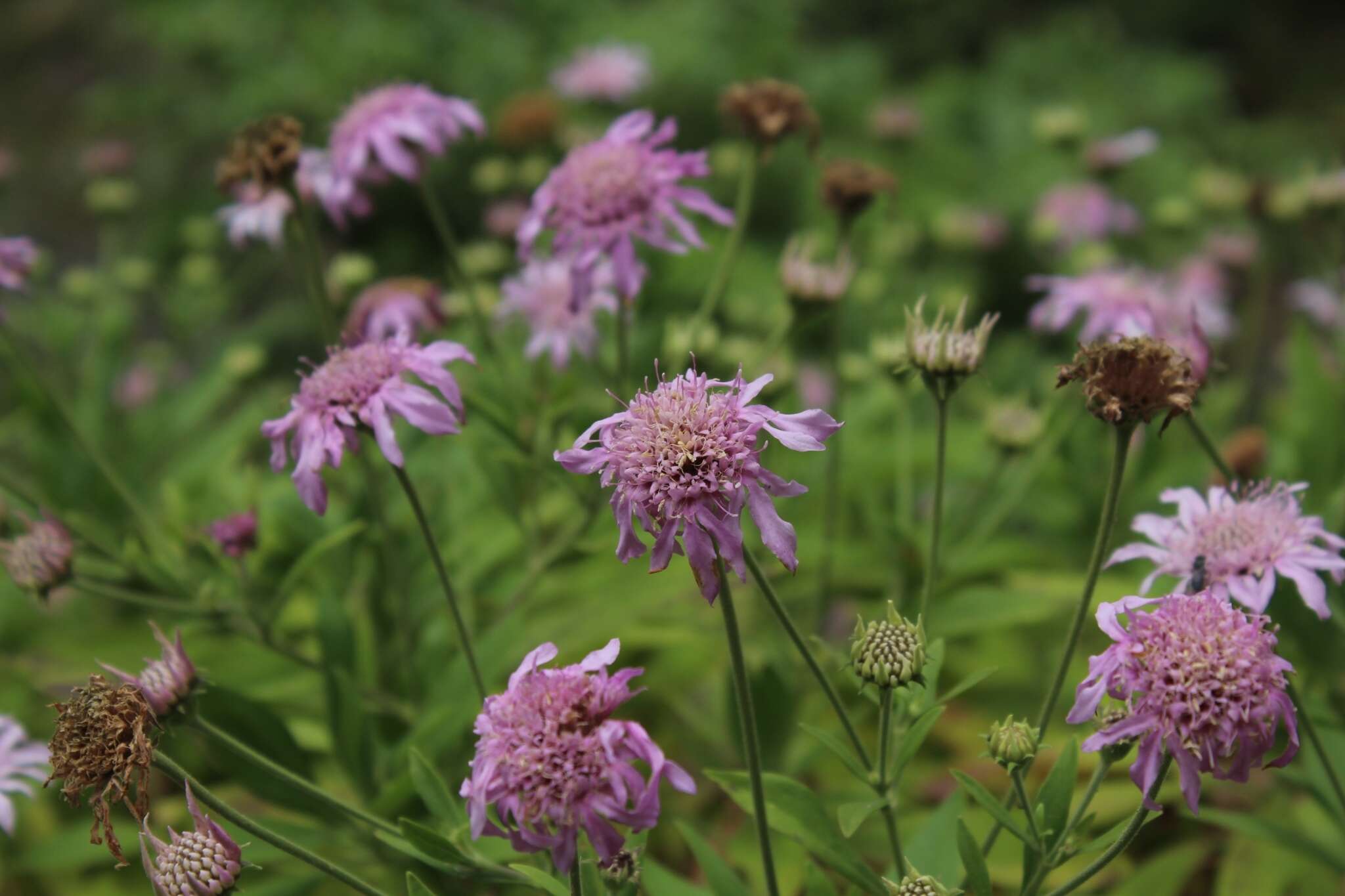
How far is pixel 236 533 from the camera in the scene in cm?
182

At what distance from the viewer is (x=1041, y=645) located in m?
2.46

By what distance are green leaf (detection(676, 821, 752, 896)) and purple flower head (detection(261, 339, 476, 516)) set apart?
0.61m

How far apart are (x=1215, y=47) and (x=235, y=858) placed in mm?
7811

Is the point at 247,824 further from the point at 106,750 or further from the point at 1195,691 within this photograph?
the point at 1195,691

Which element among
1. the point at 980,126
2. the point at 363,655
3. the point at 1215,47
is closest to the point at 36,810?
the point at 363,655

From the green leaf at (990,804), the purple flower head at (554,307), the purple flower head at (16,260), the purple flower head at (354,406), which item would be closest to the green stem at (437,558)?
the purple flower head at (354,406)

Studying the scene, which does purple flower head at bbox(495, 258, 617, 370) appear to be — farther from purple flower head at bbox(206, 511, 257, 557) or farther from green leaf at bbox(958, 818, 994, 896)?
green leaf at bbox(958, 818, 994, 896)

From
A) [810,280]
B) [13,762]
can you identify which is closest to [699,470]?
[810,280]

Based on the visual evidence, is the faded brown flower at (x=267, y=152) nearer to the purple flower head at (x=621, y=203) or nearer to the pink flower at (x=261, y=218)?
the pink flower at (x=261, y=218)

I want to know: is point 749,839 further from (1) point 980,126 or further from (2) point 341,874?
(1) point 980,126

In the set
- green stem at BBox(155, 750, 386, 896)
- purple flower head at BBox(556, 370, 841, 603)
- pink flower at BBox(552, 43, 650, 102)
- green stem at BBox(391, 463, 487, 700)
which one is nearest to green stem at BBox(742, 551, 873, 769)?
purple flower head at BBox(556, 370, 841, 603)

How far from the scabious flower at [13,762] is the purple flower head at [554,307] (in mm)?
1049

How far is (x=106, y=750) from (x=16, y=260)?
3.99ft

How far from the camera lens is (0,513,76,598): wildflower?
1.68 m
